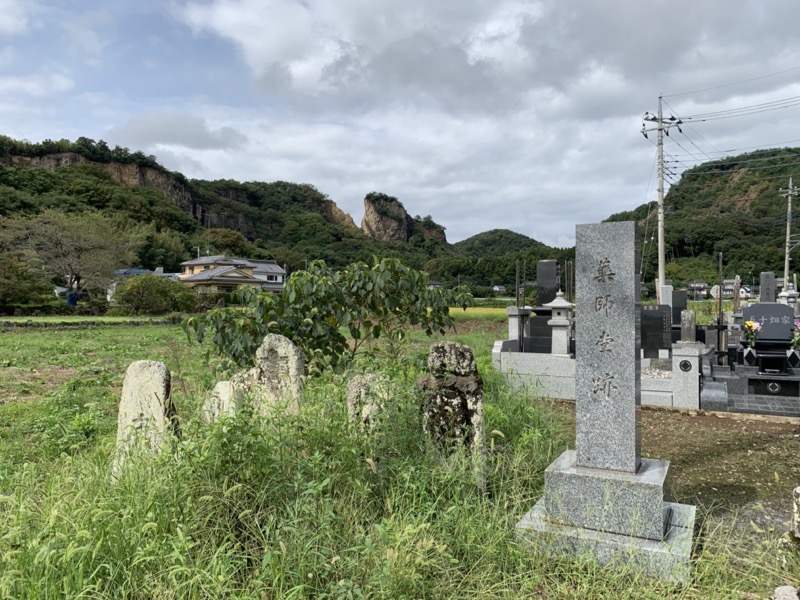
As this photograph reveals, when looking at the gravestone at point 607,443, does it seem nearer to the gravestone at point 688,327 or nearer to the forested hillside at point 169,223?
the gravestone at point 688,327

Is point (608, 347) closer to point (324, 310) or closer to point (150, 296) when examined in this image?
point (324, 310)

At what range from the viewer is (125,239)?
3797cm

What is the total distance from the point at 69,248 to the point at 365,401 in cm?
3611

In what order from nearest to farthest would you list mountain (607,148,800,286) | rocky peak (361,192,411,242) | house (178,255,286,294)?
1. mountain (607,148,800,286)
2. house (178,255,286,294)
3. rocky peak (361,192,411,242)

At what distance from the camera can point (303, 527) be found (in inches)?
96.0

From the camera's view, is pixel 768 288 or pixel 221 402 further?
pixel 768 288

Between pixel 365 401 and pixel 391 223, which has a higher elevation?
pixel 391 223

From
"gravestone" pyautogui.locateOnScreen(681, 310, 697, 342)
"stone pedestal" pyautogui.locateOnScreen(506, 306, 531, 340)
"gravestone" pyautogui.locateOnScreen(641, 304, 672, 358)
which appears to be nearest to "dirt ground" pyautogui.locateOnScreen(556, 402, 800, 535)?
"gravestone" pyautogui.locateOnScreen(641, 304, 672, 358)

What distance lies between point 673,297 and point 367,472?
44.4ft

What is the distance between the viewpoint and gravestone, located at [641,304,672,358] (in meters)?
9.23

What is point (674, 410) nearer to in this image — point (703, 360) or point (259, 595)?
point (703, 360)

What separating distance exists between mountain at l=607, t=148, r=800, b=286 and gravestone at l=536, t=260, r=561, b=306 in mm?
28260

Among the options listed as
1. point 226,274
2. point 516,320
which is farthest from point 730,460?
point 226,274

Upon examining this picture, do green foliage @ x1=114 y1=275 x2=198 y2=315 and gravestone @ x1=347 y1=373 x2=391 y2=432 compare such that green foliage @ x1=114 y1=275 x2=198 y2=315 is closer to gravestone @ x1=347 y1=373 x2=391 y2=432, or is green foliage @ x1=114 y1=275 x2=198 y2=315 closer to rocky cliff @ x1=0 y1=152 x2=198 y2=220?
gravestone @ x1=347 y1=373 x2=391 y2=432
